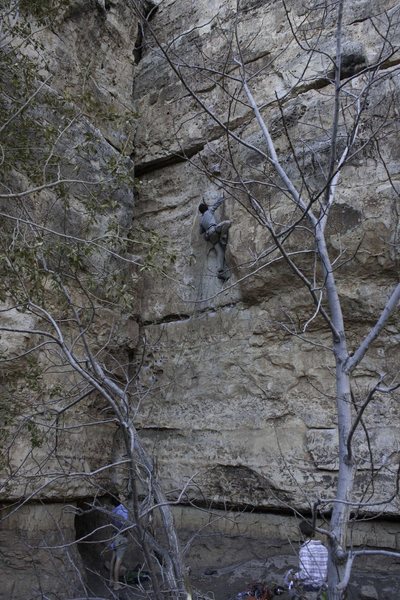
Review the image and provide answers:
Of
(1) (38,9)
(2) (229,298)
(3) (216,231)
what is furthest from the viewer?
(3) (216,231)

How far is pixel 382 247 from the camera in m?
6.68

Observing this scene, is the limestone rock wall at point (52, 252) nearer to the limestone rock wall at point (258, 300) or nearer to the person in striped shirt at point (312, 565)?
the limestone rock wall at point (258, 300)

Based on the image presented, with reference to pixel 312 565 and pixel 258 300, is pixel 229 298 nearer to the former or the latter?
pixel 258 300

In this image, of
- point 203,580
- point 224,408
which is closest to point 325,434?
point 224,408

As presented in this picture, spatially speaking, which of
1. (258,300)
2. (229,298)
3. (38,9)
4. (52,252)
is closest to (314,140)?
(258,300)

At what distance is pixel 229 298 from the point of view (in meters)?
7.84

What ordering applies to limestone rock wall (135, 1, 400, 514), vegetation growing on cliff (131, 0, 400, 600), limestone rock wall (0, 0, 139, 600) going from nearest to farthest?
vegetation growing on cliff (131, 0, 400, 600), limestone rock wall (0, 0, 139, 600), limestone rock wall (135, 1, 400, 514)

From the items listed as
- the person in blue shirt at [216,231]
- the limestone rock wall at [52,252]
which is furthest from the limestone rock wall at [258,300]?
the limestone rock wall at [52,252]

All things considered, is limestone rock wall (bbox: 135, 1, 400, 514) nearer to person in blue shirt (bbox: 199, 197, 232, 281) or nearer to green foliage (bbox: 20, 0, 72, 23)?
person in blue shirt (bbox: 199, 197, 232, 281)

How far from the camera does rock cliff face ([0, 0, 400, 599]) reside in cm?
659

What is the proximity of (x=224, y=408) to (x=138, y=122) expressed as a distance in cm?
479

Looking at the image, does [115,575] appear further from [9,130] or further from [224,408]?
[9,130]

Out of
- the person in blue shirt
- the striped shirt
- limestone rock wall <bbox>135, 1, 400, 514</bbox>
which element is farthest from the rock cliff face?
the striped shirt

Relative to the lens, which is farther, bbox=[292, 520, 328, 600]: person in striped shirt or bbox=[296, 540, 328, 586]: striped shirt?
bbox=[296, 540, 328, 586]: striped shirt
